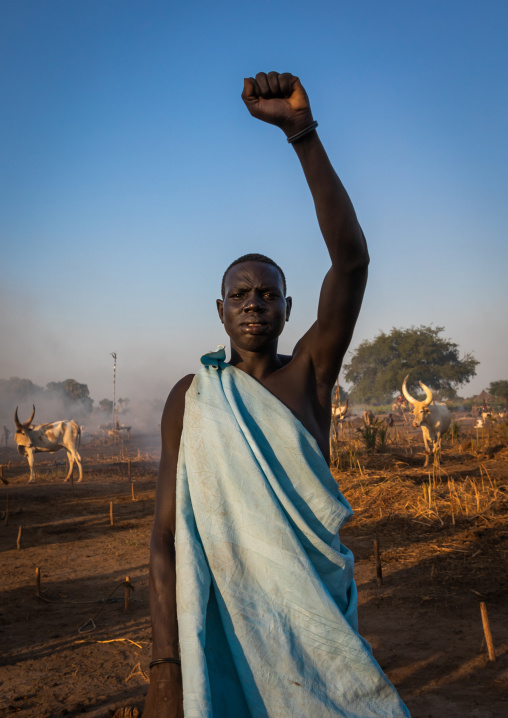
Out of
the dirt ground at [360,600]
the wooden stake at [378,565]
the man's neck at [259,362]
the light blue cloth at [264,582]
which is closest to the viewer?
the light blue cloth at [264,582]

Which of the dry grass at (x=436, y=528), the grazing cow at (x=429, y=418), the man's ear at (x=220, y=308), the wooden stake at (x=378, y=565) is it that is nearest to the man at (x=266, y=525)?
the man's ear at (x=220, y=308)

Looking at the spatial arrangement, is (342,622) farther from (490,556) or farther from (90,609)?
(490,556)

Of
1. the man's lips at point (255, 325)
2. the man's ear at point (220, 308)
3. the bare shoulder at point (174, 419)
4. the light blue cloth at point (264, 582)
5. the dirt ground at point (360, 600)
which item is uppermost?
the man's ear at point (220, 308)

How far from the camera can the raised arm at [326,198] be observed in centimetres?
143

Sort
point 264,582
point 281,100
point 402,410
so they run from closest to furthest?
point 264,582
point 281,100
point 402,410

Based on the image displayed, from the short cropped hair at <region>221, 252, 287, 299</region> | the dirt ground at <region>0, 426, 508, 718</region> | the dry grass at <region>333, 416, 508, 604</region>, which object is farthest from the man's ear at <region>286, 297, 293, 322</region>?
the dry grass at <region>333, 416, 508, 604</region>

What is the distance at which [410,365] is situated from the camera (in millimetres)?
40062

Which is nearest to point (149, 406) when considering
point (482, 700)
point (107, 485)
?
point (107, 485)

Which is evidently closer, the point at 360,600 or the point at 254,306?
the point at 254,306

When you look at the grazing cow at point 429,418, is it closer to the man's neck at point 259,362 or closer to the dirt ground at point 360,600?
the dirt ground at point 360,600

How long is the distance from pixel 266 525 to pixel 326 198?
0.86 m

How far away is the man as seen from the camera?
1304 mm

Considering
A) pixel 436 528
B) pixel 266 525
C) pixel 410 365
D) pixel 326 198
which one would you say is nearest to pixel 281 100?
pixel 326 198

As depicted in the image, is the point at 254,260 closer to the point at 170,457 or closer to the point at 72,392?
the point at 170,457
